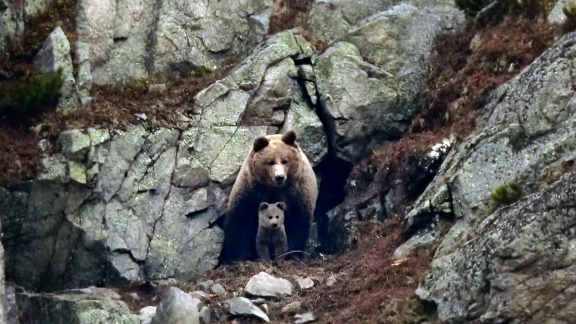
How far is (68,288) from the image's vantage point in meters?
15.4

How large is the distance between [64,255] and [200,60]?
447 centimetres

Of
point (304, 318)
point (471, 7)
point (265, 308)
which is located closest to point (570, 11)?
point (471, 7)

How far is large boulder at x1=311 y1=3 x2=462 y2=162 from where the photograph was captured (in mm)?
17922

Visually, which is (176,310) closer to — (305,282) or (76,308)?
(76,308)

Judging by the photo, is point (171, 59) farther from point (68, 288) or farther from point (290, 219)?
point (68, 288)

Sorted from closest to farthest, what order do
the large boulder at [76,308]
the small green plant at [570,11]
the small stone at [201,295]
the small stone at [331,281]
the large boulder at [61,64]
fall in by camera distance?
the large boulder at [76,308], the small stone at [201,295], the small stone at [331,281], the small green plant at [570,11], the large boulder at [61,64]

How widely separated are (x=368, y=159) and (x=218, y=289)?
3846 millimetres

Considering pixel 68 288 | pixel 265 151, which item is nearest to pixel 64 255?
pixel 68 288

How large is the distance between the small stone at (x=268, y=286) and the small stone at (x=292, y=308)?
0.35 meters

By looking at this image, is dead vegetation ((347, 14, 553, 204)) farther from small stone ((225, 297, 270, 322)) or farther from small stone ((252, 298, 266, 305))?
small stone ((225, 297, 270, 322))

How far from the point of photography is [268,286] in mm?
14445

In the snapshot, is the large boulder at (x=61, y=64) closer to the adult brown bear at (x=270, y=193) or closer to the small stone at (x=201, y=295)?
the adult brown bear at (x=270, y=193)

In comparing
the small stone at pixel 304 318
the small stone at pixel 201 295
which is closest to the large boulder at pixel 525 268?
the small stone at pixel 304 318

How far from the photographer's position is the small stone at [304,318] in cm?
1349
